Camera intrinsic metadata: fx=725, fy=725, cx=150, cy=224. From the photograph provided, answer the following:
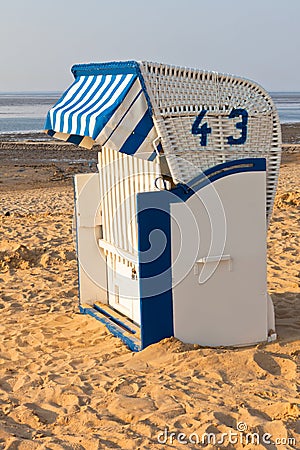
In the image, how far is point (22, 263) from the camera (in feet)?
30.6

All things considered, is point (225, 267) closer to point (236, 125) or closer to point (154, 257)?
point (154, 257)

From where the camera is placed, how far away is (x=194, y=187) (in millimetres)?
5516

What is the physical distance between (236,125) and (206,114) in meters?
0.27

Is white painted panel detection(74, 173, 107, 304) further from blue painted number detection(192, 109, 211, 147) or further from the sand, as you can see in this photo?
blue painted number detection(192, 109, 211, 147)

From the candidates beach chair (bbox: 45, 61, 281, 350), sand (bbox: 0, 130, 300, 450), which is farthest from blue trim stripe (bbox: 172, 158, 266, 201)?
sand (bbox: 0, 130, 300, 450)

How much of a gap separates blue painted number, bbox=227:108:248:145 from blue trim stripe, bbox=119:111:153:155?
0.67 m

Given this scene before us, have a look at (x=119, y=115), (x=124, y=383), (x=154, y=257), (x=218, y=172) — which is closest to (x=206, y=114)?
(x=218, y=172)

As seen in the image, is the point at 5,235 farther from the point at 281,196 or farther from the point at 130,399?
the point at 130,399

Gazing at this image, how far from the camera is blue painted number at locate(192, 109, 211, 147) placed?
18.3 ft

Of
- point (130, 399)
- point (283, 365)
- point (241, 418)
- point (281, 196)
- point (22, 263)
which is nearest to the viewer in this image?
point (241, 418)

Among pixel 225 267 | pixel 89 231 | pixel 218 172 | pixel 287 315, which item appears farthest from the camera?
pixel 89 231

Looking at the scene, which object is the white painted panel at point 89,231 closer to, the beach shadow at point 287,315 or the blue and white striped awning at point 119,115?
the blue and white striped awning at point 119,115

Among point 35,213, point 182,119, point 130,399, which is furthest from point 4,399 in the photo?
point 35,213

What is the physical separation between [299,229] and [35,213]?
18.5ft
